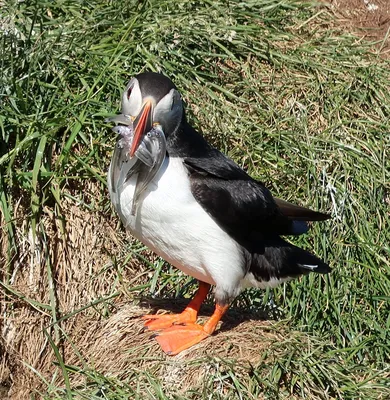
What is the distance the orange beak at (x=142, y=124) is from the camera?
11.5 feet

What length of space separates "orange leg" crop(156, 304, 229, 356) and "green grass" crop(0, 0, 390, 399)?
0.30 meters

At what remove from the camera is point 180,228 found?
374cm

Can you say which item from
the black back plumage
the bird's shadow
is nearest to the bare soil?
the black back plumage

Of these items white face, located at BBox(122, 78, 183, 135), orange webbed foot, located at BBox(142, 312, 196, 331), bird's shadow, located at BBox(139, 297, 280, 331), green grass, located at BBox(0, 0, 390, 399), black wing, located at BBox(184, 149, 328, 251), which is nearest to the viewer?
white face, located at BBox(122, 78, 183, 135)

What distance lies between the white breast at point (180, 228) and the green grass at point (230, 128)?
17.0 inches

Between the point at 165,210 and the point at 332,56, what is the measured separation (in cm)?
246

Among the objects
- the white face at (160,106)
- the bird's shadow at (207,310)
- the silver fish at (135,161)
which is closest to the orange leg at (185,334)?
the bird's shadow at (207,310)

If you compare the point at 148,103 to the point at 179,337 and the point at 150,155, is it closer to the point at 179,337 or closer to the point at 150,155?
the point at 150,155

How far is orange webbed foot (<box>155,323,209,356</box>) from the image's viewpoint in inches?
152

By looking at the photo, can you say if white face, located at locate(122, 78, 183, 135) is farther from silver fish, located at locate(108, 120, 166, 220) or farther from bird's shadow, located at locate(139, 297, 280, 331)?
bird's shadow, located at locate(139, 297, 280, 331)

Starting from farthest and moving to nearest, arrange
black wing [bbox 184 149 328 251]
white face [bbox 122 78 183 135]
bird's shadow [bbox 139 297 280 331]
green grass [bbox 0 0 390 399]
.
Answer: green grass [bbox 0 0 390 399]
bird's shadow [bbox 139 297 280 331]
black wing [bbox 184 149 328 251]
white face [bbox 122 78 183 135]

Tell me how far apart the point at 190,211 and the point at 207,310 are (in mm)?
856

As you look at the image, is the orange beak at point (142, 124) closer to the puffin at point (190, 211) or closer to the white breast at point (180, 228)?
the puffin at point (190, 211)

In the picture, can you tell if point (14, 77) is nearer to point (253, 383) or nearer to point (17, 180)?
point (17, 180)
